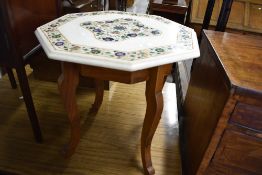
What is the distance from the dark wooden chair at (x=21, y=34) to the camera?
Answer: 0.85 meters

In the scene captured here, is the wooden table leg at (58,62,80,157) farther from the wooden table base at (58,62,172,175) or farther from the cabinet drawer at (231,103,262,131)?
the cabinet drawer at (231,103,262,131)

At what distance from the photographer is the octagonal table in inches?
27.7

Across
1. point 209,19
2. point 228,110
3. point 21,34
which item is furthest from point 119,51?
point 209,19

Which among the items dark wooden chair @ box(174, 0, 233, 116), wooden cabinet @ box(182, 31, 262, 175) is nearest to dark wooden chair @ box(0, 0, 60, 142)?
wooden cabinet @ box(182, 31, 262, 175)

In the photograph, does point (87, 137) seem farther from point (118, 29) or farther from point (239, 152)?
point (239, 152)

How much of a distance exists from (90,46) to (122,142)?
645 mm

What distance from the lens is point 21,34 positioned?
98 centimetres

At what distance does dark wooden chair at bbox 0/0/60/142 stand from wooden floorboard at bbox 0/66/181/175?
118mm

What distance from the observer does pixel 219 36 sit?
103cm

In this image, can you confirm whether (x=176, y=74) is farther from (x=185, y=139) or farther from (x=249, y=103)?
(x=249, y=103)

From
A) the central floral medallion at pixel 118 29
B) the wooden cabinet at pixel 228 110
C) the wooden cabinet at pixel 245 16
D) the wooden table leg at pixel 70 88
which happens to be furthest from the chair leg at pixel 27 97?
the wooden cabinet at pixel 245 16

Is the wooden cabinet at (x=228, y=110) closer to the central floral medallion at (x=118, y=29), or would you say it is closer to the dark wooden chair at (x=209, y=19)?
the dark wooden chair at (x=209, y=19)

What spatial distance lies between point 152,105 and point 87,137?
529mm

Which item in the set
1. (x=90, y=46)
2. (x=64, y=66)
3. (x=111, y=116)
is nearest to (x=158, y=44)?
(x=90, y=46)
